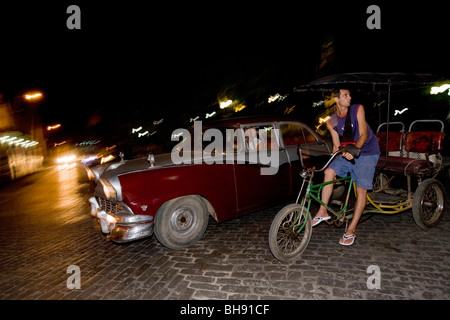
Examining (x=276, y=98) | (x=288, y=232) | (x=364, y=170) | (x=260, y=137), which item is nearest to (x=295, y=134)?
(x=260, y=137)

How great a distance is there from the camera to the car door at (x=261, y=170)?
4.15 m

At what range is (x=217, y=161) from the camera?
3.92 metres

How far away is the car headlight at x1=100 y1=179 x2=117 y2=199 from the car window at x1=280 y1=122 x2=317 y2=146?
300cm

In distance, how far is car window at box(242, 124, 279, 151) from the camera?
426 cm

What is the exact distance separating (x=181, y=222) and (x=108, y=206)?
111cm

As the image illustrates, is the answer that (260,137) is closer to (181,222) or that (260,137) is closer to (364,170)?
(364,170)

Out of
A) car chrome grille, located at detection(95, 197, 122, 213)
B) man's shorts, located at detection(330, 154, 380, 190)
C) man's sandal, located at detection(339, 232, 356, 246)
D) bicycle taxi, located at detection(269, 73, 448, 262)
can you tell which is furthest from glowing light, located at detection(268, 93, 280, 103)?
car chrome grille, located at detection(95, 197, 122, 213)

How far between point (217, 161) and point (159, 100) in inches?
866

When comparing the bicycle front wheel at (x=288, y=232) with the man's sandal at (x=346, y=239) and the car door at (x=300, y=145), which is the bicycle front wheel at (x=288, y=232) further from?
the car door at (x=300, y=145)

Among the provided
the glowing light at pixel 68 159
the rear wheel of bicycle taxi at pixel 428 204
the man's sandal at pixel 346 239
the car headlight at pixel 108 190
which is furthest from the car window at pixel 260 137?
the glowing light at pixel 68 159

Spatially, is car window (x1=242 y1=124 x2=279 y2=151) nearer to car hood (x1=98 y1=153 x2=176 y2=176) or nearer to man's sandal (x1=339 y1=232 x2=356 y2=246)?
car hood (x1=98 y1=153 x2=176 y2=176)

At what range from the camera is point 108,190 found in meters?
→ 3.52

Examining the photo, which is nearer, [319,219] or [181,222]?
[319,219]

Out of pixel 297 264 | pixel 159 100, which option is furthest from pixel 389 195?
pixel 159 100
